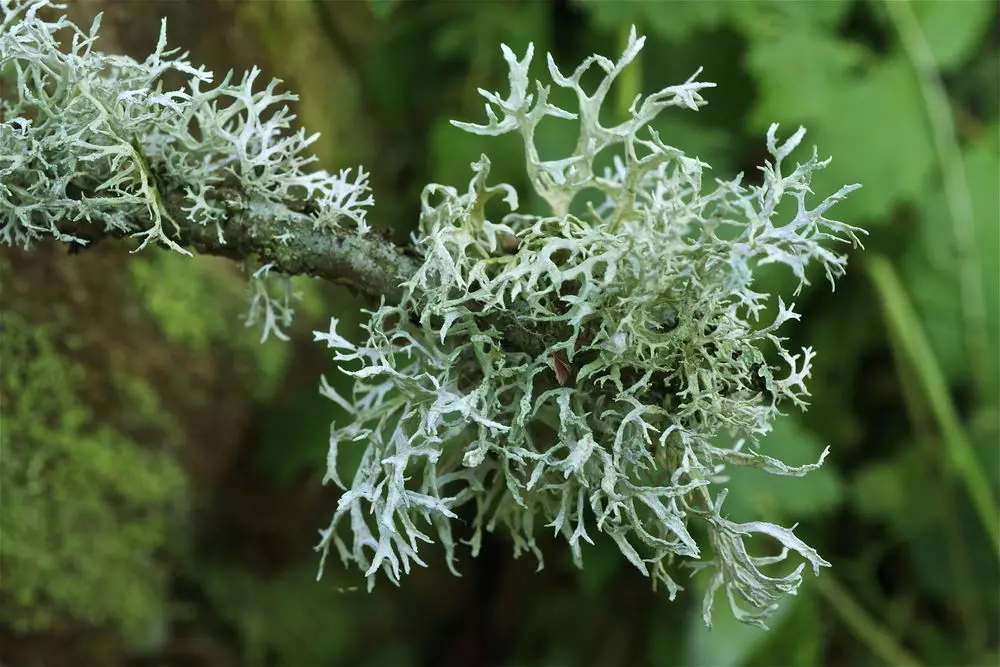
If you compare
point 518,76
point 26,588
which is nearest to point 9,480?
point 26,588

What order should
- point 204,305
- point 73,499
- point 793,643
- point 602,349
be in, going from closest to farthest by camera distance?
point 602,349 < point 73,499 < point 204,305 < point 793,643

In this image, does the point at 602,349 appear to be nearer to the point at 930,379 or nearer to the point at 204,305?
the point at 204,305

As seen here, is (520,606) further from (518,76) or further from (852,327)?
(518,76)

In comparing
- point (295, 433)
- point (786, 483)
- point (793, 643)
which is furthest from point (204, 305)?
point (793, 643)

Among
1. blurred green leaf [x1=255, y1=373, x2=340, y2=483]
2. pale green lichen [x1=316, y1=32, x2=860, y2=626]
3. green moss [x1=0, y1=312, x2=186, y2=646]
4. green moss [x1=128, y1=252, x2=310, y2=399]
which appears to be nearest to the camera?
pale green lichen [x1=316, y1=32, x2=860, y2=626]

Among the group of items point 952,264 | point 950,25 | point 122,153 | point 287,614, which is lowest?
point 287,614

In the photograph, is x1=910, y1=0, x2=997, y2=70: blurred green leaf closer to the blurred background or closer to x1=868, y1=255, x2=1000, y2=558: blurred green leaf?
the blurred background

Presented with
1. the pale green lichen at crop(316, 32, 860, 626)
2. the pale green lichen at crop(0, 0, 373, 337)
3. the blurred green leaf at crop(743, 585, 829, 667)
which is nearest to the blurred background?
the blurred green leaf at crop(743, 585, 829, 667)
